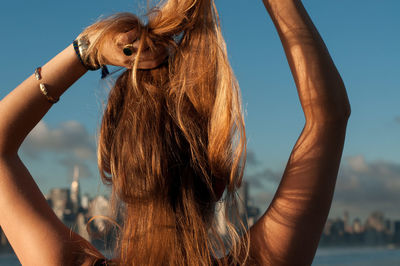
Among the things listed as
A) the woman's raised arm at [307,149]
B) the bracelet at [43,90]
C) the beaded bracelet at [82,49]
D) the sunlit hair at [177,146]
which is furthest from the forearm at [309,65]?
the bracelet at [43,90]

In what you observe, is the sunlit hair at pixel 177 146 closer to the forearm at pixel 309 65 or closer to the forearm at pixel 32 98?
the forearm at pixel 32 98

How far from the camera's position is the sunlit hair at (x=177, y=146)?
4.76 ft

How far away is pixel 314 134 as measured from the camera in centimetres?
135

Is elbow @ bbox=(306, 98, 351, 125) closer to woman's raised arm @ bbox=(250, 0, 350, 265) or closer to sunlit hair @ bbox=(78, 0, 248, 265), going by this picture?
woman's raised arm @ bbox=(250, 0, 350, 265)

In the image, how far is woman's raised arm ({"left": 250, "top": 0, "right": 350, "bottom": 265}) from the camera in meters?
1.34

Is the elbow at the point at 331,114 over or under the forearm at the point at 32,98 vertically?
under

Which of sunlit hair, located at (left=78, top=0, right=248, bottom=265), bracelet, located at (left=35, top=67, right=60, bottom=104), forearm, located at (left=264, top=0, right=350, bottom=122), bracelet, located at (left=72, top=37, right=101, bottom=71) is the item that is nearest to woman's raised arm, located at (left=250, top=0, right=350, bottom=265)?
forearm, located at (left=264, top=0, right=350, bottom=122)

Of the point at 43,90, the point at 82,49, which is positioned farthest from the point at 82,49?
the point at 43,90

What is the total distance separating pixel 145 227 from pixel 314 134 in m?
0.65

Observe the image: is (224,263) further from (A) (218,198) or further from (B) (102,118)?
(B) (102,118)

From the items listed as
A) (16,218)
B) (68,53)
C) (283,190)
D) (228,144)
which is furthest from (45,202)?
(283,190)

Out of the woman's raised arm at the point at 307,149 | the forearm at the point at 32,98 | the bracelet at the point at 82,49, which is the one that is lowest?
the woman's raised arm at the point at 307,149

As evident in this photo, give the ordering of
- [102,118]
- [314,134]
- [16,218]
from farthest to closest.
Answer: [102,118] < [16,218] < [314,134]

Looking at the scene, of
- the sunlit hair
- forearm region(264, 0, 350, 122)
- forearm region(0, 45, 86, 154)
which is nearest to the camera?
forearm region(264, 0, 350, 122)
